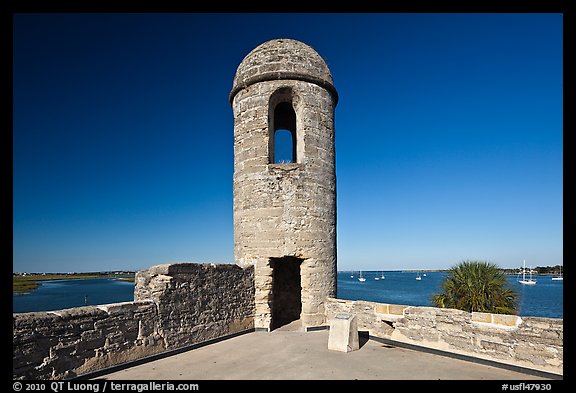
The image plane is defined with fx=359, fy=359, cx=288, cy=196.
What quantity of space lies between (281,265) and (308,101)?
5269mm

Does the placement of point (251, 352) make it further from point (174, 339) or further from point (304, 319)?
point (304, 319)

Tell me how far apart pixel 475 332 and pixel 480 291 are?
3.08m

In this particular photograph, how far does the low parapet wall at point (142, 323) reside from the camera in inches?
190

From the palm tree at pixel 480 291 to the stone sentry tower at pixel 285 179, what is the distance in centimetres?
321

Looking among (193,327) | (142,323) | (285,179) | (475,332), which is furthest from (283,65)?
(475,332)

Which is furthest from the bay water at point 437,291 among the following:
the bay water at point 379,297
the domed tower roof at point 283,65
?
the domed tower roof at point 283,65

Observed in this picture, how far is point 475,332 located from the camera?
6.41 metres

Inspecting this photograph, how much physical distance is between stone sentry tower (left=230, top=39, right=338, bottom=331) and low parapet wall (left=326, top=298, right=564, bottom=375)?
173 centimetres

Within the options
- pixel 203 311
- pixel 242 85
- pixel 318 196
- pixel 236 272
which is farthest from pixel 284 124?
pixel 203 311

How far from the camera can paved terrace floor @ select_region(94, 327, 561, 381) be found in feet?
18.1

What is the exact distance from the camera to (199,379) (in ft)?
17.7

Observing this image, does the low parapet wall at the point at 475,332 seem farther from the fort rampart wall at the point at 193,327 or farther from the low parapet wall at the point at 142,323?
the low parapet wall at the point at 142,323

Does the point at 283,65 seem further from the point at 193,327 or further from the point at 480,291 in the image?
the point at 480,291
